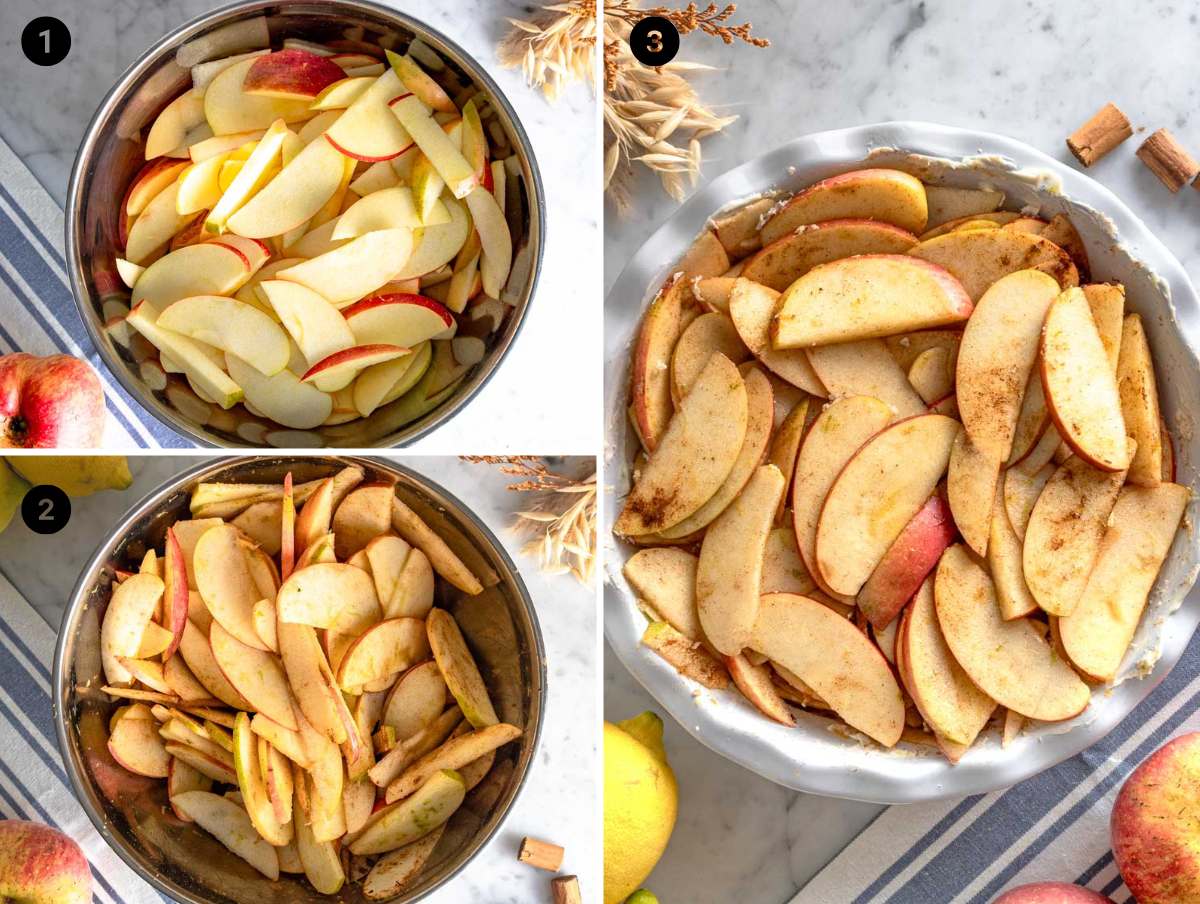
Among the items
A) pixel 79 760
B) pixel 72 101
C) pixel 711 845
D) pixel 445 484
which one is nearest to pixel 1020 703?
pixel 711 845

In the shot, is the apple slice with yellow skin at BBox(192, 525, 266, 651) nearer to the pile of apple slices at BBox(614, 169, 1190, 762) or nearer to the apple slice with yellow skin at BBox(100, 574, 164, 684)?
the apple slice with yellow skin at BBox(100, 574, 164, 684)

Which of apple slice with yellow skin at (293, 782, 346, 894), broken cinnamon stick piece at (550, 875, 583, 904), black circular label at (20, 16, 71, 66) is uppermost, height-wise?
black circular label at (20, 16, 71, 66)

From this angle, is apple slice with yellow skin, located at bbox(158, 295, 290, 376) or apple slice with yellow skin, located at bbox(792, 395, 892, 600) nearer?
apple slice with yellow skin, located at bbox(158, 295, 290, 376)

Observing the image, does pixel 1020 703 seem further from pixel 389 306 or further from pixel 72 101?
pixel 72 101

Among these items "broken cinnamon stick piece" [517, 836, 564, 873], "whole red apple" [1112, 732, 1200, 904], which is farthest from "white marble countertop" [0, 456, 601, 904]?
"whole red apple" [1112, 732, 1200, 904]

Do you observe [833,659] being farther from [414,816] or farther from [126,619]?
[126,619]

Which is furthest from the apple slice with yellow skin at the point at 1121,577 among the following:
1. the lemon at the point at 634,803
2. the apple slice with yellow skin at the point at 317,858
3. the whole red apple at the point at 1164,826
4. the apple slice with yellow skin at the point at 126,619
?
the apple slice with yellow skin at the point at 126,619
